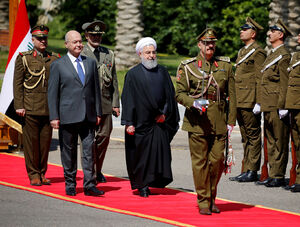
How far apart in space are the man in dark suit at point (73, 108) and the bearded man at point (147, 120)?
46 centimetres

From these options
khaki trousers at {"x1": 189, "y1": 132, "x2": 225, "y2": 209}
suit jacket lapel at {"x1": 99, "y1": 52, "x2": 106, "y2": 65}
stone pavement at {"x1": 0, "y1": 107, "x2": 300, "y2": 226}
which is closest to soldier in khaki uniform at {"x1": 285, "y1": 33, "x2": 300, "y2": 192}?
stone pavement at {"x1": 0, "y1": 107, "x2": 300, "y2": 226}

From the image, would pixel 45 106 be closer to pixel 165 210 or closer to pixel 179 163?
pixel 165 210

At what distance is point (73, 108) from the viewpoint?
31.3 ft

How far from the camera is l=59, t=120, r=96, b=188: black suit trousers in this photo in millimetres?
9641

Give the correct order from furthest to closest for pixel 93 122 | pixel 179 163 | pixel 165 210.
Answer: pixel 179 163 < pixel 93 122 < pixel 165 210

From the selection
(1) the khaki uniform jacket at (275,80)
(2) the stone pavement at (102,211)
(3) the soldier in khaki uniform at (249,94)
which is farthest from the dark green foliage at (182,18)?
(1) the khaki uniform jacket at (275,80)

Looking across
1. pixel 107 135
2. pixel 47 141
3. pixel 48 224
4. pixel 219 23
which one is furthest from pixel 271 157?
pixel 219 23

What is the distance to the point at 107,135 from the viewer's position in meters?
10.8

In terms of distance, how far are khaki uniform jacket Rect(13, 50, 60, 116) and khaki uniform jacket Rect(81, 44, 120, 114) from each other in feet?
2.25

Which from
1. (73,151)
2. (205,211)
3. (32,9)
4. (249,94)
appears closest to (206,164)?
(205,211)

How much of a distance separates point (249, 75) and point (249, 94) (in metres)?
0.28

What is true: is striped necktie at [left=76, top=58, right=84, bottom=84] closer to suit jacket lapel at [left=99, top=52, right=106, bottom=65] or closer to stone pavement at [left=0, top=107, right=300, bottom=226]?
suit jacket lapel at [left=99, top=52, right=106, bottom=65]

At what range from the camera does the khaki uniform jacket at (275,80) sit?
413 inches

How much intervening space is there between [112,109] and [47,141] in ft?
3.26
